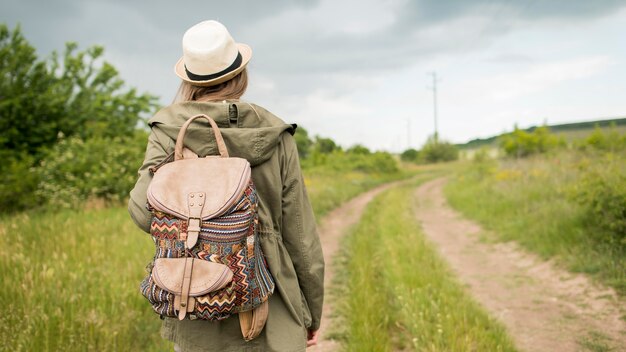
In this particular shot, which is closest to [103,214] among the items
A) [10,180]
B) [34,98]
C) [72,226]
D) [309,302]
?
[72,226]

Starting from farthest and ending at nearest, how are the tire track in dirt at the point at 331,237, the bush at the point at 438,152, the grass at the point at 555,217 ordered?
the bush at the point at 438,152 → the grass at the point at 555,217 → the tire track in dirt at the point at 331,237

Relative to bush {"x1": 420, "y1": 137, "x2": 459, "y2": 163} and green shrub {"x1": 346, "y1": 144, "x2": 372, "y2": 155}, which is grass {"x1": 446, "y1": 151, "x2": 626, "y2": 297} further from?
bush {"x1": 420, "y1": 137, "x2": 459, "y2": 163}

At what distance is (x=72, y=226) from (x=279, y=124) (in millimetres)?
5761

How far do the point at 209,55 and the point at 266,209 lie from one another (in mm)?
659

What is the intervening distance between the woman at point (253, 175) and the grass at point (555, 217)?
475 centimetres

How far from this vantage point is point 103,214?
8523mm

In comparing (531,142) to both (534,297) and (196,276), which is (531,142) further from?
(196,276)

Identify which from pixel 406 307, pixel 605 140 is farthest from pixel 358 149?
pixel 406 307

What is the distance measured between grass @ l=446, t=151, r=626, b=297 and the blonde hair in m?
5.09

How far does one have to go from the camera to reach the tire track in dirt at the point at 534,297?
4.24 m

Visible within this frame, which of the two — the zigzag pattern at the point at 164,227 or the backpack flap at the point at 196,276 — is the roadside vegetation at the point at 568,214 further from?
the zigzag pattern at the point at 164,227

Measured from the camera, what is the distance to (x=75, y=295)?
372cm

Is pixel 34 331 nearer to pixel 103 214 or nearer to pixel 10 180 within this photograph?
pixel 103 214

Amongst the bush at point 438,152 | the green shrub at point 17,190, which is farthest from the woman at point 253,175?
the bush at point 438,152
